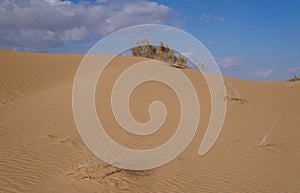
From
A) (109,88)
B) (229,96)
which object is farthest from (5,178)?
(229,96)

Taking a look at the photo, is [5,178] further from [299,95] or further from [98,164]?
[299,95]

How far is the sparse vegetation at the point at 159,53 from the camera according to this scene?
27938mm

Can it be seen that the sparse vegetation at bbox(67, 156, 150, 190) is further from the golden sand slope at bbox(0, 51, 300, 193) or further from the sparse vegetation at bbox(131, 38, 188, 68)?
the sparse vegetation at bbox(131, 38, 188, 68)

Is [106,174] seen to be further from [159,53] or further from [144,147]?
[159,53]

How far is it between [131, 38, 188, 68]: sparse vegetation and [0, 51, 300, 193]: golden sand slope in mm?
11207

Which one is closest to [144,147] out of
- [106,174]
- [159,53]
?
[106,174]

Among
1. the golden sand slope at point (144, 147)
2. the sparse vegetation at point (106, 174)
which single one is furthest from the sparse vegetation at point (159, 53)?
the sparse vegetation at point (106, 174)

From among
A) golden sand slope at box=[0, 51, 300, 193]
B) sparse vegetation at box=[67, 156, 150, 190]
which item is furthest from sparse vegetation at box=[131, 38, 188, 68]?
sparse vegetation at box=[67, 156, 150, 190]

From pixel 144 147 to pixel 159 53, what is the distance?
21.8 m

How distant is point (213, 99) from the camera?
14656mm

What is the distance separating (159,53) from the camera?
29.1m

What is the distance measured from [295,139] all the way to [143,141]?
17.4 ft

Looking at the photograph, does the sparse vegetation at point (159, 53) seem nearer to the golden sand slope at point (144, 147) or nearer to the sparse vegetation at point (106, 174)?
the golden sand slope at point (144, 147)

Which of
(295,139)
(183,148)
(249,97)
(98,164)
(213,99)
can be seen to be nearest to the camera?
(98,164)
